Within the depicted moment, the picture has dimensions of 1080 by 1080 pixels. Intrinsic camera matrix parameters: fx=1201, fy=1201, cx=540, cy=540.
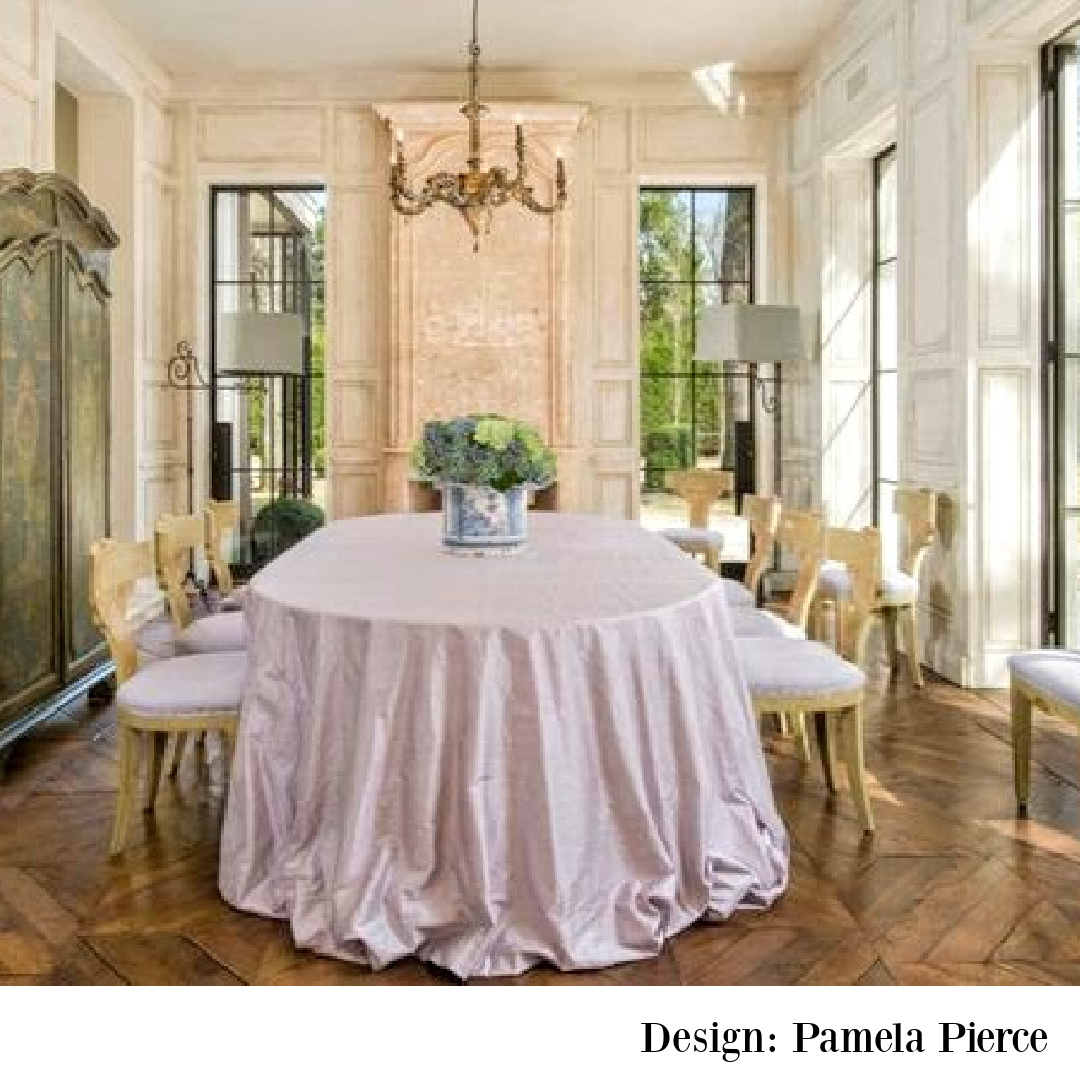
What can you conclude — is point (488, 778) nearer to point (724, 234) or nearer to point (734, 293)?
point (734, 293)

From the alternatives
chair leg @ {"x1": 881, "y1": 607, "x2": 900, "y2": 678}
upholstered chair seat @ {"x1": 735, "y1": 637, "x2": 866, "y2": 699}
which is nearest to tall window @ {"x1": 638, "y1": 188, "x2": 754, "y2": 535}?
chair leg @ {"x1": 881, "y1": 607, "x2": 900, "y2": 678}

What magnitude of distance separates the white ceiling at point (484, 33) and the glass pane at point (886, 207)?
0.94 meters

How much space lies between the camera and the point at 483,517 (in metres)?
3.69

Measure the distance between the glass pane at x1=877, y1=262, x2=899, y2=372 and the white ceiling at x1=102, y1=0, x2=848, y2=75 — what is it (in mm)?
1577

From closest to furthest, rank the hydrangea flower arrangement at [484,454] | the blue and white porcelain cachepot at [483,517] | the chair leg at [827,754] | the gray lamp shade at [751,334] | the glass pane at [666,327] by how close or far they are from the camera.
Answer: the hydrangea flower arrangement at [484,454] < the blue and white porcelain cachepot at [483,517] < the chair leg at [827,754] < the gray lamp shade at [751,334] < the glass pane at [666,327]

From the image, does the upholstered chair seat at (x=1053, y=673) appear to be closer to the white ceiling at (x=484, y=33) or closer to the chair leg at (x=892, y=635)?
the chair leg at (x=892, y=635)

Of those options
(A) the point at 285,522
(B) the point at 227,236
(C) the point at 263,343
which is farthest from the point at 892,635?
(B) the point at 227,236

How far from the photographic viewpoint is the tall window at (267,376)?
29.0ft

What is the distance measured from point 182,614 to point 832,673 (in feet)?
7.64

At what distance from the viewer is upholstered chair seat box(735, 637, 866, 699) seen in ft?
11.1

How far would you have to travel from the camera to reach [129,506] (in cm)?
776

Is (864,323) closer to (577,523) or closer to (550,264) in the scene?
(550,264)

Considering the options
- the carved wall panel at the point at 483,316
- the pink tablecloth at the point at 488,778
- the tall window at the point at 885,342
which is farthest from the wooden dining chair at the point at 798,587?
the carved wall panel at the point at 483,316
